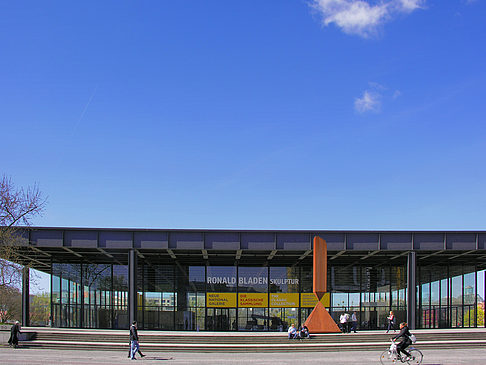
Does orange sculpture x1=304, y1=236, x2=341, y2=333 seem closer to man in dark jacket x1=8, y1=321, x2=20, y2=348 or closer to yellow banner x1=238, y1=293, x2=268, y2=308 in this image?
yellow banner x1=238, y1=293, x2=268, y2=308

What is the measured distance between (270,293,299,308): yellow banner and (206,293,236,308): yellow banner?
3.08 meters

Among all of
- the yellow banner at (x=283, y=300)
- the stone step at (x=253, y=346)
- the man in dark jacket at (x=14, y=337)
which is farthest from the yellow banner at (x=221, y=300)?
the man in dark jacket at (x=14, y=337)

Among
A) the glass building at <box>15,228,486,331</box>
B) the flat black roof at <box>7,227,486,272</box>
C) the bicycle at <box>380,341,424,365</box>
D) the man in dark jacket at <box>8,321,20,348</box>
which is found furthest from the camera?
the glass building at <box>15,228,486,331</box>

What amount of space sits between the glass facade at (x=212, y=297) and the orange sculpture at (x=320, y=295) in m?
10.3

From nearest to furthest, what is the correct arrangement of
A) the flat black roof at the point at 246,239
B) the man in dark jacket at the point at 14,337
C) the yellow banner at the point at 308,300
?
the man in dark jacket at the point at 14,337 → the flat black roof at the point at 246,239 → the yellow banner at the point at 308,300

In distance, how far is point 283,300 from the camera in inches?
1614

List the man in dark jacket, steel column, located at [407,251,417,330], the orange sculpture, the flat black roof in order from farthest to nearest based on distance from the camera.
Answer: the flat black roof, steel column, located at [407,251,417,330], the orange sculpture, the man in dark jacket

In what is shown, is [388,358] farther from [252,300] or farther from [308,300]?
[252,300]

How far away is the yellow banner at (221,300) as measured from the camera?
40.7 meters

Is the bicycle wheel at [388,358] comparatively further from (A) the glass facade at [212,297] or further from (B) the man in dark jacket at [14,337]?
(A) the glass facade at [212,297]

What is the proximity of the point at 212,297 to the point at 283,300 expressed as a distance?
5624mm

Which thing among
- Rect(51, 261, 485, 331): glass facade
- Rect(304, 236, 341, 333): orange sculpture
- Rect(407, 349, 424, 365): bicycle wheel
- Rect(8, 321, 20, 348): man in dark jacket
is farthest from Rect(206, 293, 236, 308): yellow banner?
Rect(407, 349, 424, 365): bicycle wheel

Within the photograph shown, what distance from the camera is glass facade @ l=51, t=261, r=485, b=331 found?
40.8 metres

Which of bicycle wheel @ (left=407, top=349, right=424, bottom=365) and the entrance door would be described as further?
the entrance door
